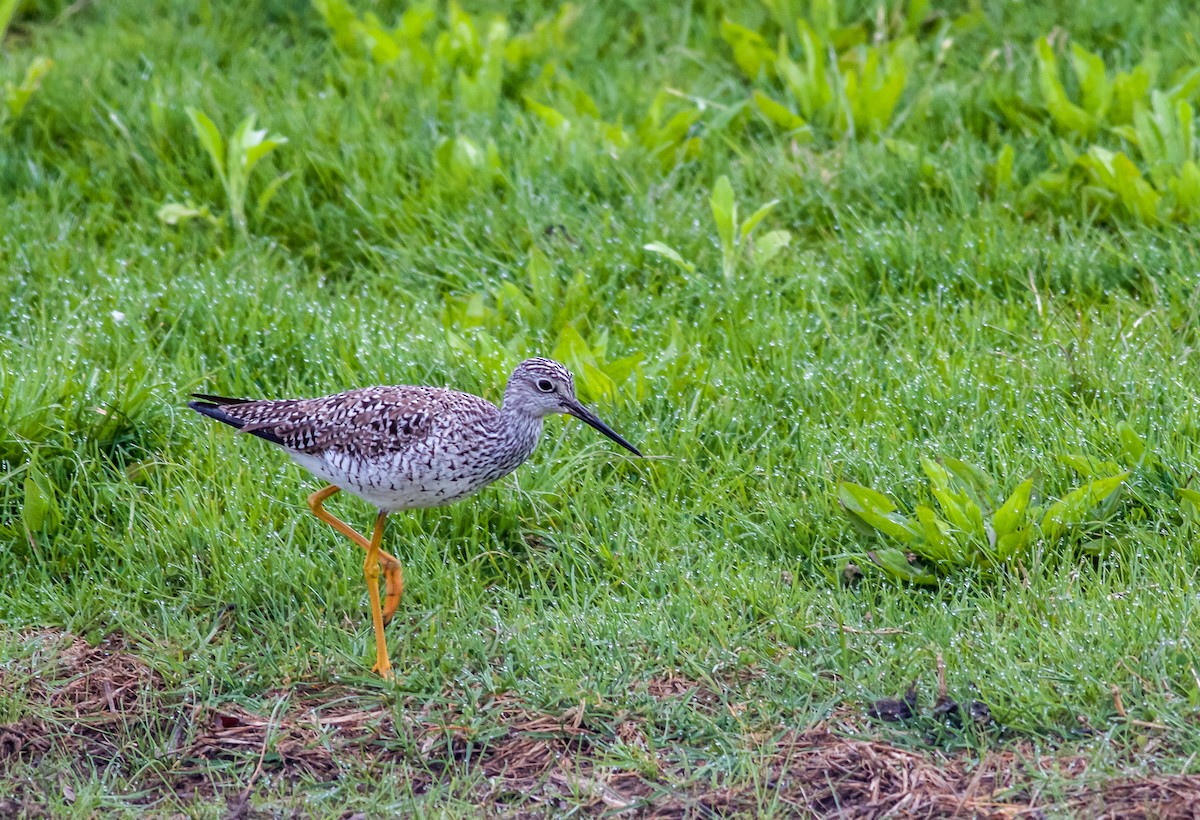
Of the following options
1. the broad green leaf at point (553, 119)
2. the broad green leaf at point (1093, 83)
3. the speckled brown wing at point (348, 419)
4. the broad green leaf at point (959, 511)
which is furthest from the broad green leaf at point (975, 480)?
the broad green leaf at point (553, 119)

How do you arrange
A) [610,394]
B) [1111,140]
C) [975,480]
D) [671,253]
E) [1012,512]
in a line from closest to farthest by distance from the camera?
[1012,512], [975,480], [610,394], [671,253], [1111,140]

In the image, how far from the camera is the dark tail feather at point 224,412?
5051 mm

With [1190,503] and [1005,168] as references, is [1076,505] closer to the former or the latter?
[1190,503]

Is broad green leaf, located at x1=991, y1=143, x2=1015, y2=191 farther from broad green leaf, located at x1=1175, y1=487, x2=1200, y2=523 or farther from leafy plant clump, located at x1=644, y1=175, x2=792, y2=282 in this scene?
broad green leaf, located at x1=1175, y1=487, x2=1200, y2=523

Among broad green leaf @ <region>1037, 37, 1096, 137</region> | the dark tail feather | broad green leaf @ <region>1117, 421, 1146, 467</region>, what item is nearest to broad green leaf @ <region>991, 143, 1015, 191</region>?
broad green leaf @ <region>1037, 37, 1096, 137</region>

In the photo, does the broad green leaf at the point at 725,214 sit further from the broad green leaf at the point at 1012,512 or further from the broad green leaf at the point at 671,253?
the broad green leaf at the point at 1012,512

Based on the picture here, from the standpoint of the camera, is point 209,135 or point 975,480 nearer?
point 975,480

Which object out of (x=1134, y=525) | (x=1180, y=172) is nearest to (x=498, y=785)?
(x=1134, y=525)

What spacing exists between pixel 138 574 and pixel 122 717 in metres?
0.72

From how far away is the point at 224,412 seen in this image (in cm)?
521

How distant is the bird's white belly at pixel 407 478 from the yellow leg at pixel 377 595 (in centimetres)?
10

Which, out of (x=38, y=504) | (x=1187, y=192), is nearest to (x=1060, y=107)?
(x=1187, y=192)

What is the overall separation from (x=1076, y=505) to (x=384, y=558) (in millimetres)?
2486

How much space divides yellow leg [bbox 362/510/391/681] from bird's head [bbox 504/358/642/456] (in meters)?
0.63
